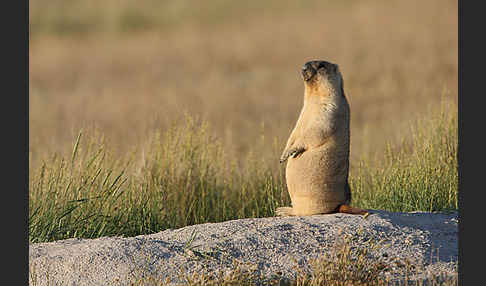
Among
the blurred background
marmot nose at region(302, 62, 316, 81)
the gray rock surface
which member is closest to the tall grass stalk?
the gray rock surface

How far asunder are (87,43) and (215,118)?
1225cm

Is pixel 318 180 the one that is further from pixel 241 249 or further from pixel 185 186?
pixel 185 186

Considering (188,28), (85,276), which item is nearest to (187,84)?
(188,28)

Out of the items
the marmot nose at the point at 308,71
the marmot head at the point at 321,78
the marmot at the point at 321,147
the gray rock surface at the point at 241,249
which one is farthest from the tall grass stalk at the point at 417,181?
the marmot nose at the point at 308,71

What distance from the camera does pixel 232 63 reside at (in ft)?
79.2

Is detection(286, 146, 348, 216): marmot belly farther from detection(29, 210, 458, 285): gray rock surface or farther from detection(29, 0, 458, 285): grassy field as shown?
detection(29, 0, 458, 285): grassy field

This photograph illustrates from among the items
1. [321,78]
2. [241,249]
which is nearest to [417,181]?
[321,78]

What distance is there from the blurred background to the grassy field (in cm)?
7

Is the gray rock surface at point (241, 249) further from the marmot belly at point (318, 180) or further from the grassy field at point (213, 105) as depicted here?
the grassy field at point (213, 105)

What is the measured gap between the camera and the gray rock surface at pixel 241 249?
570 cm

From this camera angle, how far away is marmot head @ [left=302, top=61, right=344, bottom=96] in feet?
21.7

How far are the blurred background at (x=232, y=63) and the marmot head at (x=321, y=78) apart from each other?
6267mm

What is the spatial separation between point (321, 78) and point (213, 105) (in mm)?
12221

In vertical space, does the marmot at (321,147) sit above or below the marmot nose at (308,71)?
below
